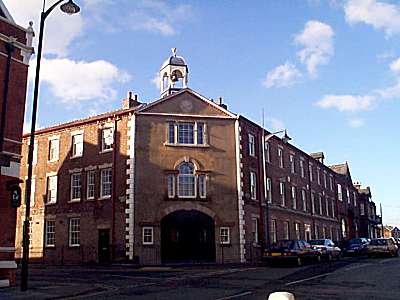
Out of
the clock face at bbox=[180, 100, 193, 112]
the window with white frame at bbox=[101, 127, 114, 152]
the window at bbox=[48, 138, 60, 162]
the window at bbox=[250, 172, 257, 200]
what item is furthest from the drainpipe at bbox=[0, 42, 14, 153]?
the window at bbox=[250, 172, 257, 200]

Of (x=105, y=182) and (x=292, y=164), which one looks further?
(x=292, y=164)

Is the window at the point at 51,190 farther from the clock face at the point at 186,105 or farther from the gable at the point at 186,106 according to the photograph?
the clock face at the point at 186,105

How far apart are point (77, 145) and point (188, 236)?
10420 mm

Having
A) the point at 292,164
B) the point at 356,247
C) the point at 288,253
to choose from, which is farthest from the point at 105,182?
the point at 356,247

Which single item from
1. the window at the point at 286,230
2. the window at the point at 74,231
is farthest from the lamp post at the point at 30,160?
the window at the point at 286,230

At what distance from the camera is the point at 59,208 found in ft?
111

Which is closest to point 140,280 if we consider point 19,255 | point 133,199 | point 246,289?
point 246,289

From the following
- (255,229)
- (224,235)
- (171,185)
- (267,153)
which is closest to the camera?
(171,185)

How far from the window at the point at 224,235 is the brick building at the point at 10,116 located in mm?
15756

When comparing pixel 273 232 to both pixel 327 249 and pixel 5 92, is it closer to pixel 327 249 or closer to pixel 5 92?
pixel 327 249

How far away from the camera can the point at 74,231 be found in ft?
108

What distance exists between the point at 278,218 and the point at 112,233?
14569 millimetres

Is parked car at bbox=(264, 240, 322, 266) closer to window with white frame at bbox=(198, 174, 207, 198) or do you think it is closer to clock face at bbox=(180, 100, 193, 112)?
window with white frame at bbox=(198, 174, 207, 198)

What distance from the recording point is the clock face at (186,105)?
32.7 metres
